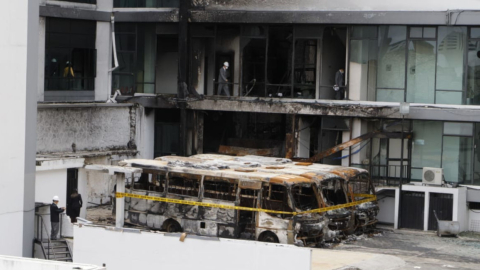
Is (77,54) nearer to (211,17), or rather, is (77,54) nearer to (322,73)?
(211,17)

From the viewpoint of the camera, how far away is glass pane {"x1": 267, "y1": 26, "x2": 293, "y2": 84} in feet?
128

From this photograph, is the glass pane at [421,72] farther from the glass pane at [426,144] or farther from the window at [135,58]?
the window at [135,58]

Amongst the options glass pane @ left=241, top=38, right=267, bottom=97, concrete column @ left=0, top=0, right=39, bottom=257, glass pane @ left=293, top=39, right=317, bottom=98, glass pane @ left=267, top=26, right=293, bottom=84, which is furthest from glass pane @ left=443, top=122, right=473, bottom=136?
concrete column @ left=0, top=0, right=39, bottom=257

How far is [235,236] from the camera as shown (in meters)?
29.9

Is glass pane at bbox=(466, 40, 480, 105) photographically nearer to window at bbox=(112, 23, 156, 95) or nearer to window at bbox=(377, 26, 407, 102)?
window at bbox=(377, 26, 407, 102)

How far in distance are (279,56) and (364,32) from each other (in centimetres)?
443

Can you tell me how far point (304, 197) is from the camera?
32125 millimetres

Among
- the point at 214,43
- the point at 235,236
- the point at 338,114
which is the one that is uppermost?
the point at 214,43

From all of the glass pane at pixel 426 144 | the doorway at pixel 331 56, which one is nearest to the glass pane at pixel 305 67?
the doorway at pixel 331 56

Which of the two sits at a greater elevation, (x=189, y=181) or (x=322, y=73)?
(x=322, y=73)

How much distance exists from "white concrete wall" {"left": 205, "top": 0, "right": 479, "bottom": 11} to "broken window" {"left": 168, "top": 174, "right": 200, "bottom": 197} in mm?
9339

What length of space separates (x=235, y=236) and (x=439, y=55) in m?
10.5

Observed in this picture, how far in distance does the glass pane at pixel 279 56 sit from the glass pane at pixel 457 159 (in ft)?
23.8

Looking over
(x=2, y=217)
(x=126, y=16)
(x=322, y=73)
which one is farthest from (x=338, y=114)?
(x=2, y=217)
